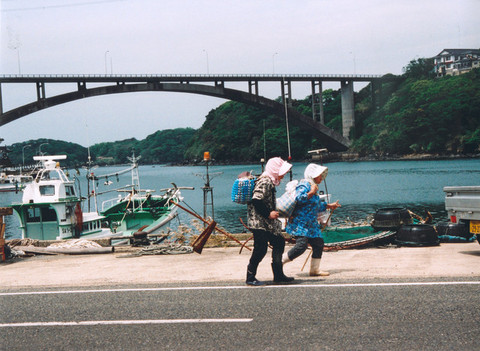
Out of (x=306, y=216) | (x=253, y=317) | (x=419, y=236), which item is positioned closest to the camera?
(x=253, y=317)

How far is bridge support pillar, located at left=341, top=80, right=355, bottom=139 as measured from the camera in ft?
345

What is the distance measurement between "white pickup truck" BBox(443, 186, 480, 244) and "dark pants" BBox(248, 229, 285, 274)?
160 inches

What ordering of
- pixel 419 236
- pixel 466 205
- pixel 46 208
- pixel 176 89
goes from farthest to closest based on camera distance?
pixel 176 89 < pixel 46 208 < pixel 419 236 < pixel 466 205

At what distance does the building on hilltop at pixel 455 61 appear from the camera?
13275 centimetres

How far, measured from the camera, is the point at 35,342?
5.47m

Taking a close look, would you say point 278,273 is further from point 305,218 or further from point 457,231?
point 457,231

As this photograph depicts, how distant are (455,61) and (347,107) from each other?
44647 mm

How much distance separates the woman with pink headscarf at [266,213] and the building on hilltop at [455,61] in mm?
136250

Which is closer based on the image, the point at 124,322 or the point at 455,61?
the point at 124,322

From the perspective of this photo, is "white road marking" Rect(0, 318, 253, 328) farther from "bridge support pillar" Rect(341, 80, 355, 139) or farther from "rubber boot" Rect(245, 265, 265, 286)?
"bridge support pillar" Rect(341, 80, 355, 139)

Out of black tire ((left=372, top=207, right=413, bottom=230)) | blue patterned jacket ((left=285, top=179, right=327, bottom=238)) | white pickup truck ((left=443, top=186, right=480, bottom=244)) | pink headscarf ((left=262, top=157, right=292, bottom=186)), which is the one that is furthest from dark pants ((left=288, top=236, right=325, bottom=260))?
black tire ((left=372, top=207, right=413, bottom=230))

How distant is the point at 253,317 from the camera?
6004mm

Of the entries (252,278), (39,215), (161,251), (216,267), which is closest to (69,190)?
(39,215)

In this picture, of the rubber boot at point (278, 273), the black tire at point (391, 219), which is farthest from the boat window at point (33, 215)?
the rubber boot at point (278, 273)
